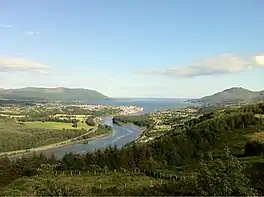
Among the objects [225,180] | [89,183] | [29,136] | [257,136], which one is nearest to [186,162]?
[257,136]

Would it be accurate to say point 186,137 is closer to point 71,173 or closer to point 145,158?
point 145,158

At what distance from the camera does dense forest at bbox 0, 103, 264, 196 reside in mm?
17536

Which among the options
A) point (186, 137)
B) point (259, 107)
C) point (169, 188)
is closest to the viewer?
point (169, 188)

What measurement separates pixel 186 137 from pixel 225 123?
581 inches

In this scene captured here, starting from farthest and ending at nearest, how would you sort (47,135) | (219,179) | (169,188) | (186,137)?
(47,135) < (186,137) < (169,188) < (219,179)

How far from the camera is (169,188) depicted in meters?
36.2

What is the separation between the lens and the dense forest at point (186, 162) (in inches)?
690

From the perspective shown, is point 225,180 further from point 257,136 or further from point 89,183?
point 257,136

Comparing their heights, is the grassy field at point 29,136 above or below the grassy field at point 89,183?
below

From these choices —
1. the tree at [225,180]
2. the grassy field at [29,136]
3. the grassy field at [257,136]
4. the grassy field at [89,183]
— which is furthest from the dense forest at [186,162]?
the grassy field at [29,136]

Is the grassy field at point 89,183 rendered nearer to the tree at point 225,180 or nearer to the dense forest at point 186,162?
the dense forest at point 186,162

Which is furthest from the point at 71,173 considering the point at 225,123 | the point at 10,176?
the point at 225,123

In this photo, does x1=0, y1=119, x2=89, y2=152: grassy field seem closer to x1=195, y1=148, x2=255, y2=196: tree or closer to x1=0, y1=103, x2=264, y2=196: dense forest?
x1=0, y1=103, x2=264, y2=196: dense forest

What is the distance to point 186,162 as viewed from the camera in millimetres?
79562
